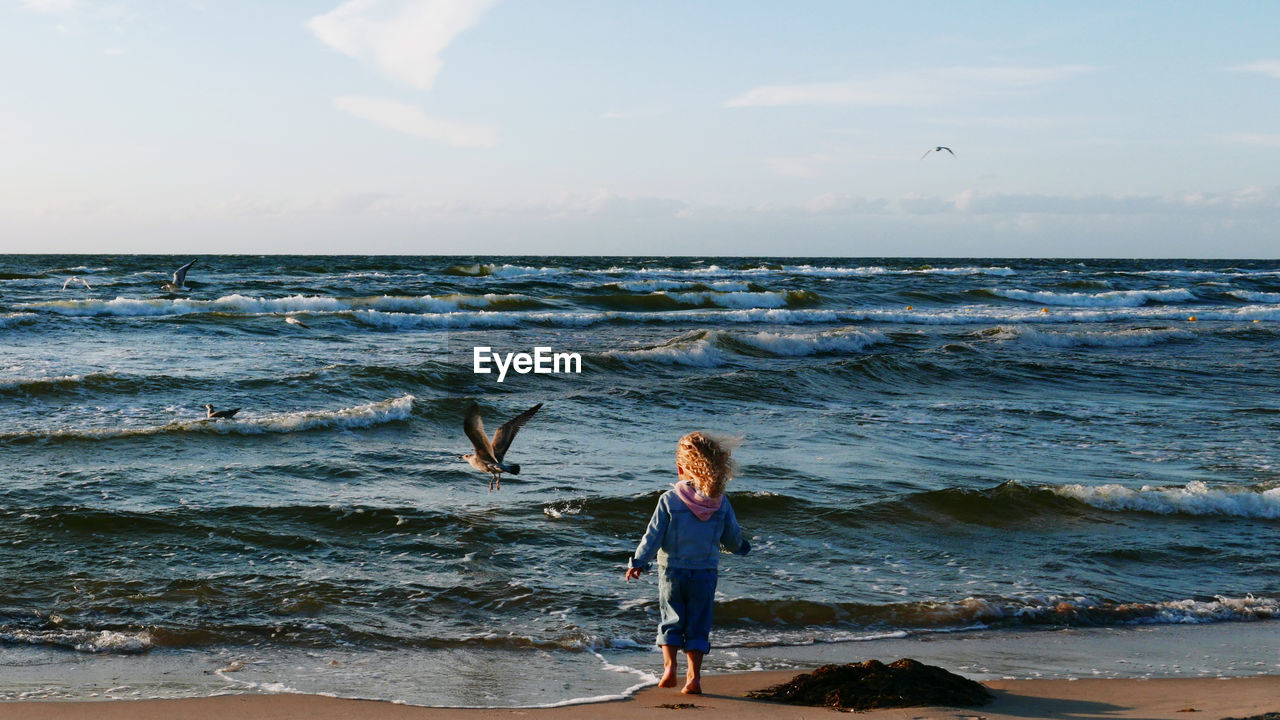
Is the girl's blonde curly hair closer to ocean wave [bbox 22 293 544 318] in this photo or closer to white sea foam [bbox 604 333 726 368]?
white sea foam [bbox 604 333 726 368]

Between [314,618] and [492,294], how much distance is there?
2764 cm

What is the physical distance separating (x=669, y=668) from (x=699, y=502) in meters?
0.75

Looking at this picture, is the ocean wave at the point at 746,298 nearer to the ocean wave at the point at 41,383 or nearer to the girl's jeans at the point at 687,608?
the ocean wave at the point at 41,383

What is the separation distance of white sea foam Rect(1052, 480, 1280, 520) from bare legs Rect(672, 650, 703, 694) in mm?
5033

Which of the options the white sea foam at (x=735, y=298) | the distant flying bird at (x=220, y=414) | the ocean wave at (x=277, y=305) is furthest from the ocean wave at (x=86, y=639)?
the white sea foam at (x=735, y=298)

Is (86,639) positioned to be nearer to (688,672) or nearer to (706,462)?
(688,672)

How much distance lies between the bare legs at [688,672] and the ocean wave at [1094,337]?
66.6 feet

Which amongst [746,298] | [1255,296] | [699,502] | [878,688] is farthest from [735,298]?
[878,688]

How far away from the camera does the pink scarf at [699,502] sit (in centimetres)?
473

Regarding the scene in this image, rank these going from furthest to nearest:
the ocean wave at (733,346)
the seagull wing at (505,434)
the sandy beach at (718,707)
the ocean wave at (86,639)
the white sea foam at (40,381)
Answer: the ocean wave at (733,346)
the white sea foam at (40,381)
the seagull wing at (505,434)
the ocean wave at (86,639)
the sandy beach at (718,707)

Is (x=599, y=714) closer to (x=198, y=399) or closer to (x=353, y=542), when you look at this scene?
(x=353, y=542)

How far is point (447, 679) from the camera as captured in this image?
188 inches

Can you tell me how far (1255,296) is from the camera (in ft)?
135

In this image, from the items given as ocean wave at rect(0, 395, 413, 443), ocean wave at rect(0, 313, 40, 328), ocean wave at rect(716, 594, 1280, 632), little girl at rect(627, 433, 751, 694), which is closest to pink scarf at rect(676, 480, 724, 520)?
little girl at rect(627, 433, 751, 694)
